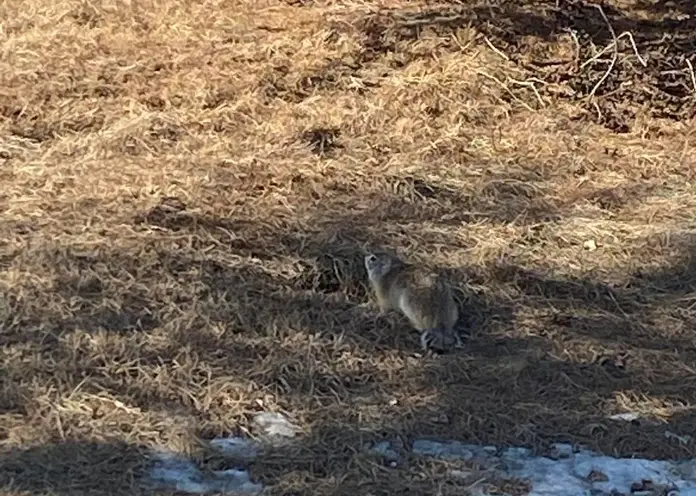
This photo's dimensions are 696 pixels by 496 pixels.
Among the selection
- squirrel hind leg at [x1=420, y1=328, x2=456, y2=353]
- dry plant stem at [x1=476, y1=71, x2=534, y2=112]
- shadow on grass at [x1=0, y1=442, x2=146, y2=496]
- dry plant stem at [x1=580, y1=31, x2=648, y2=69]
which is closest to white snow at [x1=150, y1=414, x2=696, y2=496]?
shadow on grass at [x1=0, y1=442, x2=146, y2=496]

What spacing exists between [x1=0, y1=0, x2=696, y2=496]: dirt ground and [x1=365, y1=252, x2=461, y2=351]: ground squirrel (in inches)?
3.8


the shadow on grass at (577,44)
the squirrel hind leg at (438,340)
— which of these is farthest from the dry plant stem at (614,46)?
the squirrel hind leg at (438,340)

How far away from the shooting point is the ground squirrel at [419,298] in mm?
5688

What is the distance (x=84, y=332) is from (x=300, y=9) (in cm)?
468

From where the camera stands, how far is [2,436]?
4.78m

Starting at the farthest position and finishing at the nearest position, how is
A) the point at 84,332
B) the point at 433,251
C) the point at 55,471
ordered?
the point at 433,251, the point at 84,332, the point at 55,471

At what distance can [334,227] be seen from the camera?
6.83 metres

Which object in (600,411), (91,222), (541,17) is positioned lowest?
(600,411)

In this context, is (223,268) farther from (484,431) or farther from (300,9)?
(300,9)

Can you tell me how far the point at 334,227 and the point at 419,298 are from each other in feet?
3.81

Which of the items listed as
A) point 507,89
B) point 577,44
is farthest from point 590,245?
point 577,44

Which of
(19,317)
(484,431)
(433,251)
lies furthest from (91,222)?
(484,431)

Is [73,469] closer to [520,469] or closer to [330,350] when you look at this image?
[330,350]

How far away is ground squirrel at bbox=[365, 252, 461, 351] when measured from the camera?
5688 mm
